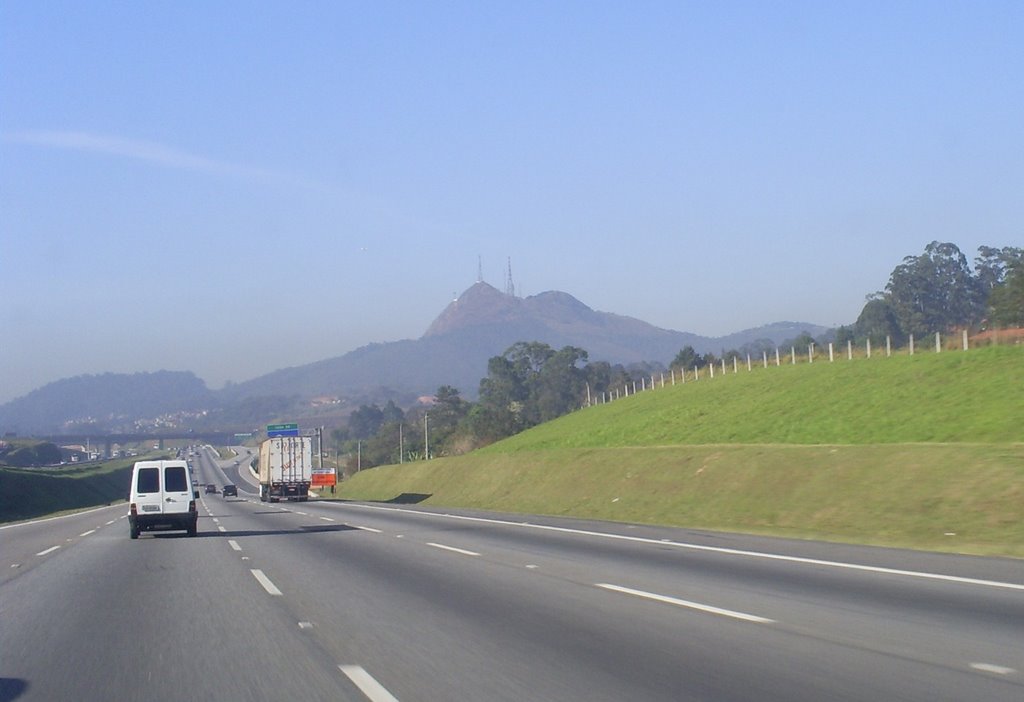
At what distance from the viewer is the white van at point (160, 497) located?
101 feet

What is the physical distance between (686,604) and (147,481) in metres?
20.5

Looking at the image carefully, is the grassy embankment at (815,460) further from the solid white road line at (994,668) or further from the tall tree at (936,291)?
the tall tree at (936,291)

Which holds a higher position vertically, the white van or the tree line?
the tree line

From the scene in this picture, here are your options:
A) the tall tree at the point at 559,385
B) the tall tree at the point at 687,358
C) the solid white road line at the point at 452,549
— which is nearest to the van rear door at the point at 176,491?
the solid white road line at the point at 452,549

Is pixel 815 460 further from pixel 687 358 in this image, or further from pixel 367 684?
pixel 687 358

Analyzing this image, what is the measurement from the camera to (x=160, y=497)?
3078cm

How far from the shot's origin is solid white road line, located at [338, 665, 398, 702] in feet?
29.8

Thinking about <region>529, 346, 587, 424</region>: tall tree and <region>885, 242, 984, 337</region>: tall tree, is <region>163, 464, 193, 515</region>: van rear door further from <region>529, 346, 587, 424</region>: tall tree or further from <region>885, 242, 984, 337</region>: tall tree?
<region>529, 346, 587, 424</region>: tall tree

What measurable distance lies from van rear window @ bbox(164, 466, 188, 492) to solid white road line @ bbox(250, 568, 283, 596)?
1119 centimetres

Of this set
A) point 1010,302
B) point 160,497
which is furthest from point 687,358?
point 160,497

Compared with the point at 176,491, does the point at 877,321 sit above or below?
above

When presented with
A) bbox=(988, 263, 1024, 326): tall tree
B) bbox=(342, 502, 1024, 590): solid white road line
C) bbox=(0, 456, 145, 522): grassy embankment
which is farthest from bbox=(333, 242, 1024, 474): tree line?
bbox=(342, 502, 1024, 590): solid white road line

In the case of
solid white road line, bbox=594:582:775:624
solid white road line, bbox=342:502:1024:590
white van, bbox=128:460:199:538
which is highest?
white van, bbox=128:460:199:538

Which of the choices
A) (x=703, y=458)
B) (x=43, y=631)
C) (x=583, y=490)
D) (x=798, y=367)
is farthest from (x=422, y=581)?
(x=798, y=367)
